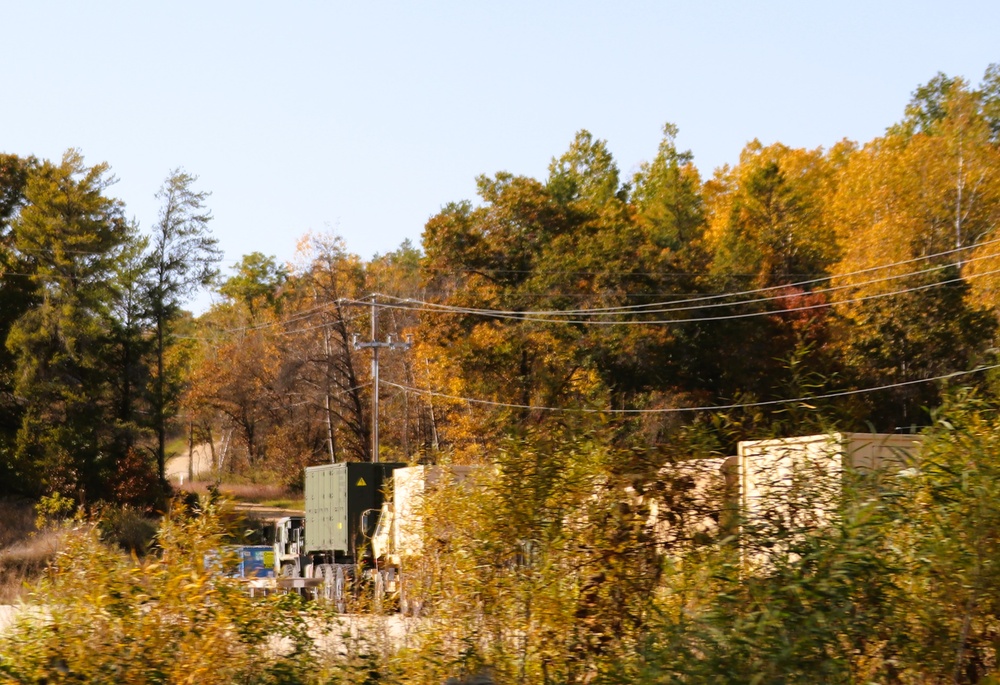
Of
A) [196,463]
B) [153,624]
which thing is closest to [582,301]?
[153,624]

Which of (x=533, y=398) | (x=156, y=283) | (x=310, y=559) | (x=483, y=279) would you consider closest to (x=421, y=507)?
(x=310, y=559)

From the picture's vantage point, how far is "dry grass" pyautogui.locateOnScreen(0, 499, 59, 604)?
84.4 feet

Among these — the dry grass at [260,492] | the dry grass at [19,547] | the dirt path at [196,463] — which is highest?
the dirt path at [196,463]

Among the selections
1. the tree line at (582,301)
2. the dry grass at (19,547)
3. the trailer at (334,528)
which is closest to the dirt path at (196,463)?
the tree line at (582,301)

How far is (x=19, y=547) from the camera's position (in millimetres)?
35250

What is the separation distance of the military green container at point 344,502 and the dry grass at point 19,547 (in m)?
6.07

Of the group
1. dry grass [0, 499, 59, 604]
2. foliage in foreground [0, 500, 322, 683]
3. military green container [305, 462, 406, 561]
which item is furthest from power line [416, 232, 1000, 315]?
foliage in foreground [0, 500, 322, 683]

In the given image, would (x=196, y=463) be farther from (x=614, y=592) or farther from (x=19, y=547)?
(x=614, y=592)

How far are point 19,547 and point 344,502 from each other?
38.7 feet

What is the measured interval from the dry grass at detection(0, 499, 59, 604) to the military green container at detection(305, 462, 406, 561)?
19.9ft

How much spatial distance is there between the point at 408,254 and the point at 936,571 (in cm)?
12139

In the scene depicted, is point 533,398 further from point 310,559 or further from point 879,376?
A: point 310,559

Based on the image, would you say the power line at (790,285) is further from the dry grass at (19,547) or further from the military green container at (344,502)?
the dry grass at (19,547)

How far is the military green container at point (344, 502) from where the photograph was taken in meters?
28.7
